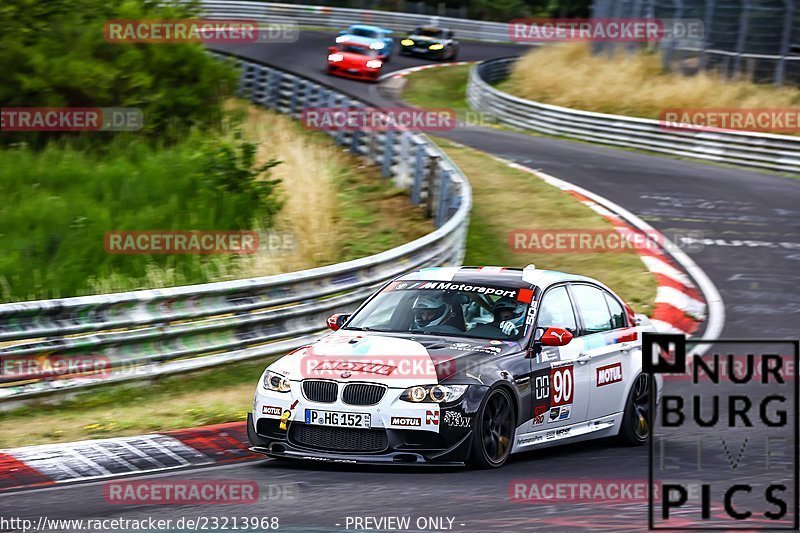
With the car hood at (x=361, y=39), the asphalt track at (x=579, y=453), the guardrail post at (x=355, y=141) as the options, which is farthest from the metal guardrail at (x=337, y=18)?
the guardrail post at (x=355, y=141)

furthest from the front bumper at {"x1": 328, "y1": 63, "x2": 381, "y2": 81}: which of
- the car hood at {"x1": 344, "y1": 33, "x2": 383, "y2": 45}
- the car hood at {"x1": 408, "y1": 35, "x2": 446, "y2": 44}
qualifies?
the car hood at {"x1": 408, "y1": 35, "x2": 446, "y2": 44}

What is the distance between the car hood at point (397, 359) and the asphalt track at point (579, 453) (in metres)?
0.61

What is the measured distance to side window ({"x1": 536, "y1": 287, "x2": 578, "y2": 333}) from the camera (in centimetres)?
896

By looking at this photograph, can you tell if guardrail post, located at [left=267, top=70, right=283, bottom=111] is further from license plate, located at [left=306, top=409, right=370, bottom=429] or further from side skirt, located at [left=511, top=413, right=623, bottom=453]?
license plate, located at [left=306, top=409, right=370, bottom=429]

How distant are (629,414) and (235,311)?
3.99m

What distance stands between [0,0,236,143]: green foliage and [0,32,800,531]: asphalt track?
723 centimetres

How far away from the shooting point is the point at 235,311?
11680mm

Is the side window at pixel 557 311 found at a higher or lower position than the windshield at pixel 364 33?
higher

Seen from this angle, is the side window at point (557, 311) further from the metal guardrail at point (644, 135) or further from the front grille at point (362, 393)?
the metal guardrail at point (644, 135)

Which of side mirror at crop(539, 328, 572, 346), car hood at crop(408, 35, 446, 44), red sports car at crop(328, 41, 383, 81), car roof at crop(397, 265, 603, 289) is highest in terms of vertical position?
car roof at crop(397, 265, 603, 289)

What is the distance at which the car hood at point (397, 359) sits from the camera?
7.90 metres

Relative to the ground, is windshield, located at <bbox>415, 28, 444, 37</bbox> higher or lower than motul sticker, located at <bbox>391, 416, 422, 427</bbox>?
lower

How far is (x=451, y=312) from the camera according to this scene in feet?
29.3

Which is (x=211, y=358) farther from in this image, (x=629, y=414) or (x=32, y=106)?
(x=32, y=106)
